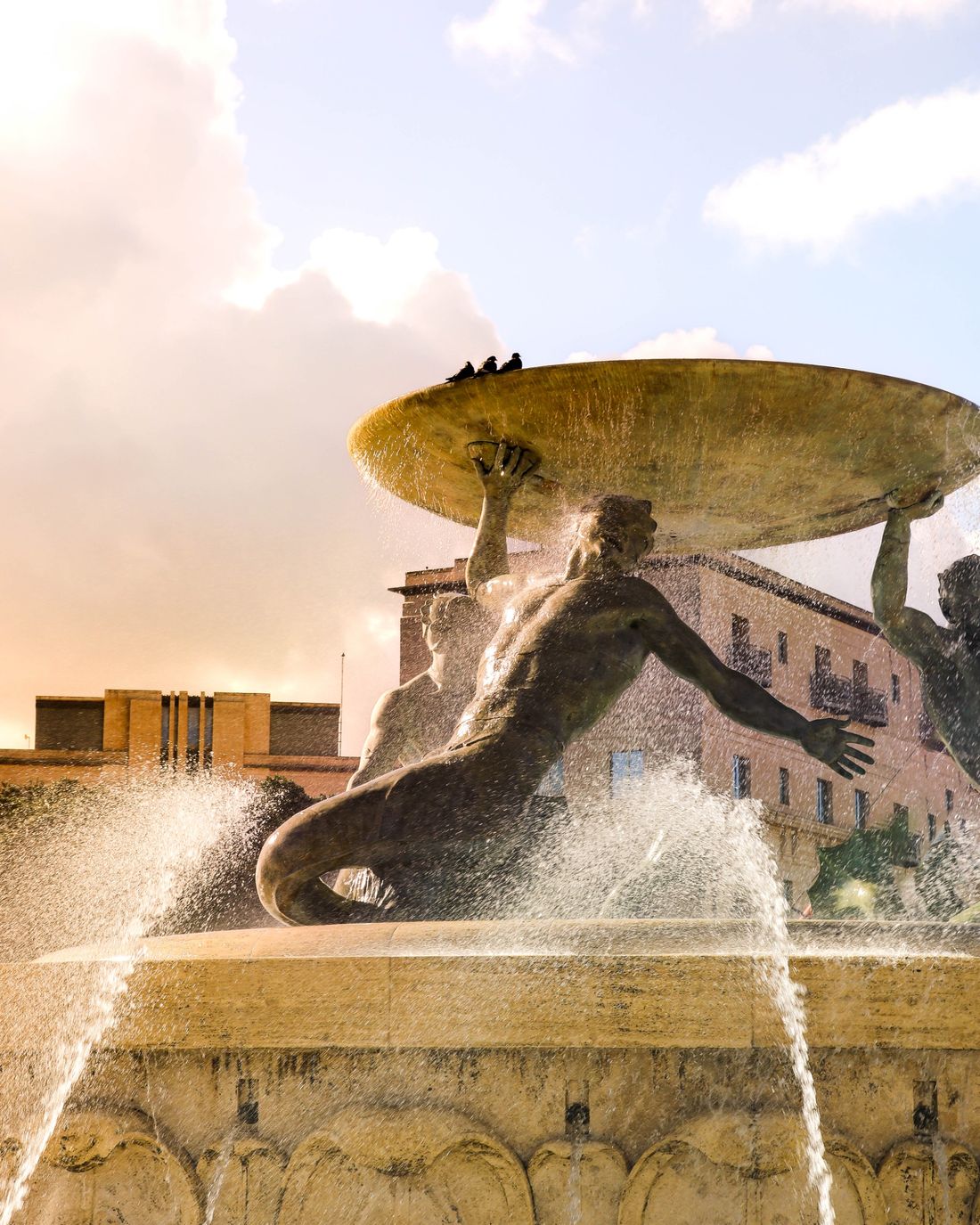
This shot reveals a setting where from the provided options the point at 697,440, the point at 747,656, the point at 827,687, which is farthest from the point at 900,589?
the point at 827,687

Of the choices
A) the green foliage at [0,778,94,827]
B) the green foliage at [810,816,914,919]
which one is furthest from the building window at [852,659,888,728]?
the green foliage at [810,816,914,919]

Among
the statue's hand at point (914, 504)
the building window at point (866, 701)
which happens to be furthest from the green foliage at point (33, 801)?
the statue's hand at point (914, 504)

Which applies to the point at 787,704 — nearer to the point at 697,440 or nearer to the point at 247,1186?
the point at 697,440

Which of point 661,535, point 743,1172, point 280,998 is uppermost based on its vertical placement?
point 661,535

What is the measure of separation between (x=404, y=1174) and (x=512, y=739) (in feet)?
5.73

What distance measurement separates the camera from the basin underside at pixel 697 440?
6.93 m

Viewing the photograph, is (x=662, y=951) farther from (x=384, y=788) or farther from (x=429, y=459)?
(x=429, y=459)

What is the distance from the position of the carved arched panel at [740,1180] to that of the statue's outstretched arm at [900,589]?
3137 mm

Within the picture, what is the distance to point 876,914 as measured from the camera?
7754 millimetres

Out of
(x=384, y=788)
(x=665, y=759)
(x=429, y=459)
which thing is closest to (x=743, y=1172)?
(x=384, y=788)

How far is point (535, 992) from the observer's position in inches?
183

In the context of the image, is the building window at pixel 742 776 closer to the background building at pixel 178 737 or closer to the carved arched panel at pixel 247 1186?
the background building at pixel 178 737

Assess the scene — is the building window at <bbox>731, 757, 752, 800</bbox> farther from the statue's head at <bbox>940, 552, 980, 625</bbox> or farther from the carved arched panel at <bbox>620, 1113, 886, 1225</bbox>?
the carved arched panel at <bbox>620, 1113, 886, 1225</bbox>

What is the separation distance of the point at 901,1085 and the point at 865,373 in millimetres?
3124
